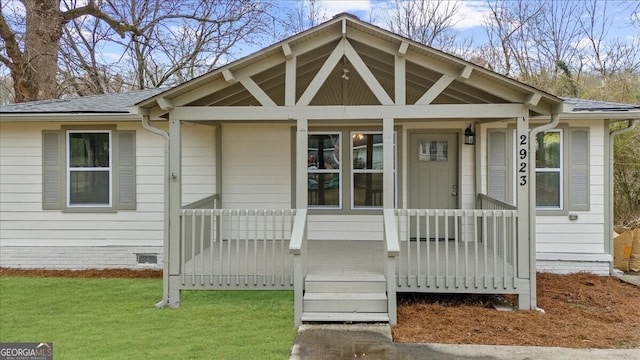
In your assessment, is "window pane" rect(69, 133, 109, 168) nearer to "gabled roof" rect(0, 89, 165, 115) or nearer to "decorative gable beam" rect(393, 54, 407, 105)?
"gabled roof" rect(0, 89, 165, 115)

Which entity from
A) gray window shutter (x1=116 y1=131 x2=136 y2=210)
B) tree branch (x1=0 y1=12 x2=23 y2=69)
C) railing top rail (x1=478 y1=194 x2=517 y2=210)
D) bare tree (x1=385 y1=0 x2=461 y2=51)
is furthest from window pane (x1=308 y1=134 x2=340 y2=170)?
bare tree (x1=385 y1=0 x2=461 y2=51)

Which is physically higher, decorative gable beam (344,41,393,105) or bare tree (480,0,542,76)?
bare tree (480,0,542,76)

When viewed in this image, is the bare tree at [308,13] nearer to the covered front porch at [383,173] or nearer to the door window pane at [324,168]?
the door window pane at [324,168]

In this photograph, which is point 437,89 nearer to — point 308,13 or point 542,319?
point 542,319

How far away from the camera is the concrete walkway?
12.9ft

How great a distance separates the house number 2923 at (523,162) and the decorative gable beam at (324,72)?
2398mm

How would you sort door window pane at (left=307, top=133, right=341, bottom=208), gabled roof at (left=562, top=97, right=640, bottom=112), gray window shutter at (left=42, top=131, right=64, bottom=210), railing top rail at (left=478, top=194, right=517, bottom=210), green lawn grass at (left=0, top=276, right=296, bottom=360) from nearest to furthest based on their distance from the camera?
green lawn grass at (left=0, top=276, right=296, bottom=360)
railing top rail at (left=478, top=194, right=517, bottom=210)
gabled roof at (left=562, top=97, right=640, bottom=112)
gray window shutter at (left=42, top=131, right=64, bottom=210)
door window pane at (left=307, top=133, right=341, bottom=208)

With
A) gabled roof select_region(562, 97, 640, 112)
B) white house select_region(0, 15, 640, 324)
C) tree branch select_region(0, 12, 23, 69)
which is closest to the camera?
gabled roof select_region(562, 97, 640, 112)

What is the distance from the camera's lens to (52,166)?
298 inches

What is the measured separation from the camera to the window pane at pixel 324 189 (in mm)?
7703

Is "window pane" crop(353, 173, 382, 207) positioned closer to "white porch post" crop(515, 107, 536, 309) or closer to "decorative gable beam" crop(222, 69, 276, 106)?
"white porch post" crop(515, 107, 536, 309)

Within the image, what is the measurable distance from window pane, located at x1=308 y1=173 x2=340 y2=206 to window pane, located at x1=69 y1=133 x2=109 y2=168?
359cm

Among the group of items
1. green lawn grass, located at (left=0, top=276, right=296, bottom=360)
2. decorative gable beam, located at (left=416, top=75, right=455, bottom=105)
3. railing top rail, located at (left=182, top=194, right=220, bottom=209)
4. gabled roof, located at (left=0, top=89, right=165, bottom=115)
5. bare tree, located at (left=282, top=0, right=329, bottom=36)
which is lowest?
green lawn grass, located at (left=0, top=276, right=296, bottom=360)

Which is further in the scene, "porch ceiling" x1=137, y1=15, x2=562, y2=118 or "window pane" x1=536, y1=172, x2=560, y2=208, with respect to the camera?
"window pane" x1=536, y1=172, x2=560, y2=208
